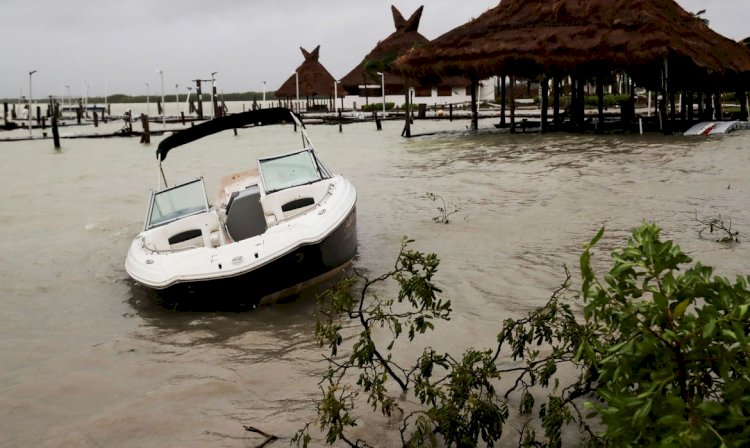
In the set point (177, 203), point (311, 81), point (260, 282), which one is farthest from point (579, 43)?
point (311, 81)

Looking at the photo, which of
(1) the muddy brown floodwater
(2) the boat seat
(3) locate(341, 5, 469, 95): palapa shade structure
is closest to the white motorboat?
(1) the muddy brown floodwater

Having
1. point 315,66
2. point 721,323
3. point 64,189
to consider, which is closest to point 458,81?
point 315,66

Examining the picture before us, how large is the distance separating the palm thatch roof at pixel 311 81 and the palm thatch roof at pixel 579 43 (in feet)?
113

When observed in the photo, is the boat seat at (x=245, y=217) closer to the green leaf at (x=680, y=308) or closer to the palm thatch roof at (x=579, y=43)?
the green leaf at (x=680, y=308)

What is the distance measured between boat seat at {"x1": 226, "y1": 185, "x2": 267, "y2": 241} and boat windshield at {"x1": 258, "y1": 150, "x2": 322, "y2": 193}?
0.83 feet

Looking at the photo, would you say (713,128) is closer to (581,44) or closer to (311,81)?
(581,44)

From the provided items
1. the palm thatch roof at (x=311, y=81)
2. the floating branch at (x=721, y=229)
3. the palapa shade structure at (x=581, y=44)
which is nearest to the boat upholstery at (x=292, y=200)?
the floating branch at (x=721, y=229)

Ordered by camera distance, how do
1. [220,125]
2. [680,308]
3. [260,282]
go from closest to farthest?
1. [680,308]
2. [260,282]
3. [220,125]

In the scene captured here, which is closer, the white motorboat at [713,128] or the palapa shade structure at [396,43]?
the white motorboat at [713,128]

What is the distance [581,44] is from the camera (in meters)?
22.5

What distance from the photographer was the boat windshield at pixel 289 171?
8398 millimetres

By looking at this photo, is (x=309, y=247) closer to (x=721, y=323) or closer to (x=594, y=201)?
(x=721, y=323)

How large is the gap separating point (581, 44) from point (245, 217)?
17.6 meters

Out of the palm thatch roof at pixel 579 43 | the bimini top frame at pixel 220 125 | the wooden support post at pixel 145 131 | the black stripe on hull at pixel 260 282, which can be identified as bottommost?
the black stripe on hull at pixel 260 282
